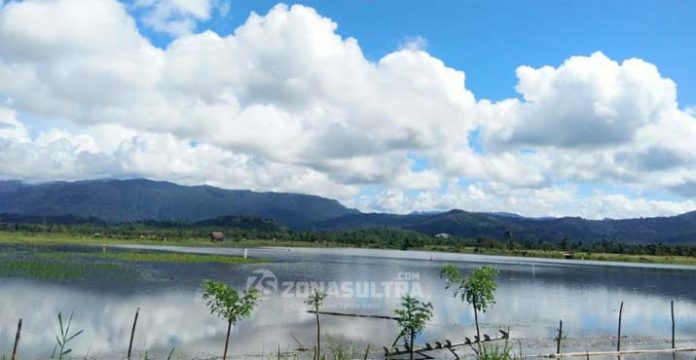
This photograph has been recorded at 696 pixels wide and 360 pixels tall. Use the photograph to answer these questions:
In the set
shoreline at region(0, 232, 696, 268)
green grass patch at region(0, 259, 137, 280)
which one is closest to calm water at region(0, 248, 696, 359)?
green grass patch at region(0, 259, 137, 280)

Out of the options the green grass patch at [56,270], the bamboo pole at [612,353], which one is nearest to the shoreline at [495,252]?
the green grass patch at [56,270]

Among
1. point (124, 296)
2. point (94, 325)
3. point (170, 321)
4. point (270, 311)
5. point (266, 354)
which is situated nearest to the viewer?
point (266, 354)

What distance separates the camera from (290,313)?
38469mm

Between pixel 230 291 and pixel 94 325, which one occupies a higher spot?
pixel 230 291

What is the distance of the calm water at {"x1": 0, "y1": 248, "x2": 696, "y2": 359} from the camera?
2902 cm

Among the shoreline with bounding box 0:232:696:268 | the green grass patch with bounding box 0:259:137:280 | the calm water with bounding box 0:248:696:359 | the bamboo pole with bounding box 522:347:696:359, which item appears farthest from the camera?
the shoreline with bounding box 0:232:696:268

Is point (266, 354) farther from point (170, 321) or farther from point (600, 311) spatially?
point (600, 311)

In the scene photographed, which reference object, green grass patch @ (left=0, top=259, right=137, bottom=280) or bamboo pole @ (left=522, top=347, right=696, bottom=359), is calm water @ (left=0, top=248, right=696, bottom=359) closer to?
bamboo pole @ (left=522, top=347, right=696, bottom=359)

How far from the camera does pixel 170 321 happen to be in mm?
33531

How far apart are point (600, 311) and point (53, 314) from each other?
4149cm

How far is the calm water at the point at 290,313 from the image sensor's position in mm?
29019

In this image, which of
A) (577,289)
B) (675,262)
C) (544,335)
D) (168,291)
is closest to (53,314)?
(168,291)

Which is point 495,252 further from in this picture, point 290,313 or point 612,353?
point 612,353

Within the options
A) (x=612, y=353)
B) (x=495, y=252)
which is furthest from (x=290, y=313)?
(x=495, y=252)
